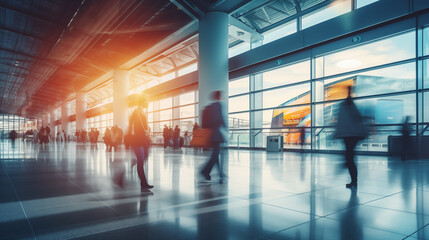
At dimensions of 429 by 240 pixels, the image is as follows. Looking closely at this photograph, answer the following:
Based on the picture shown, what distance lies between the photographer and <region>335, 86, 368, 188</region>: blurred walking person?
4.09m

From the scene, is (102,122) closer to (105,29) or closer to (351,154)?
(105,29)

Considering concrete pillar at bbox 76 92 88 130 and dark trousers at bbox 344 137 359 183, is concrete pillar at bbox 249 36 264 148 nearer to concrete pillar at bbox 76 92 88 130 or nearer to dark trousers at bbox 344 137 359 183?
dark trousers at bbox 344 137 359 183

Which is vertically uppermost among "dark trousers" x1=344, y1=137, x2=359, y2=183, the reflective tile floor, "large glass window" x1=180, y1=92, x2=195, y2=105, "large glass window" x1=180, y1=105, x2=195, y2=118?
"large glass window" x1=180, y1=92, x2=195, y2=105

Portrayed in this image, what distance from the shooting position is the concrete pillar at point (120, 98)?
22.7m

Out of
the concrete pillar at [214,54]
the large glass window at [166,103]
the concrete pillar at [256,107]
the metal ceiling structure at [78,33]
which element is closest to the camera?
the concrete pillar at [214,54]

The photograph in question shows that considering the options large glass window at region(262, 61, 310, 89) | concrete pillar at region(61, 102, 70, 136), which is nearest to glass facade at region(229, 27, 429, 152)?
large glass window at region(262, 61, 310, 89)

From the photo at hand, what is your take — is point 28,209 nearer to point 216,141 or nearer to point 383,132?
point 216,141

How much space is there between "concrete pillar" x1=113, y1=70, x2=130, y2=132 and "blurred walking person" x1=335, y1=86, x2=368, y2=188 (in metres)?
21.2

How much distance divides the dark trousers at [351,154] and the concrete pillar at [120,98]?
69.8 feet

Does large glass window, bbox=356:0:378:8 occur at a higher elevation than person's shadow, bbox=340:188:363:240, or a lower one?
higher

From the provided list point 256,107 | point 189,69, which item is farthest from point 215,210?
point 189,69

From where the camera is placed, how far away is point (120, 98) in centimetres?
2298

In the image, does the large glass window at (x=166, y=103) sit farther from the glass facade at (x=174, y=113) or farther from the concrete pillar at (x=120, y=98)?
the concrete pillar at (x=120, y=98)

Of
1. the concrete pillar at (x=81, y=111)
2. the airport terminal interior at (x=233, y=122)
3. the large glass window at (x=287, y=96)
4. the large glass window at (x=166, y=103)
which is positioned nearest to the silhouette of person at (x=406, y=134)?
the airport terminal interior at (x=233, y=122)
